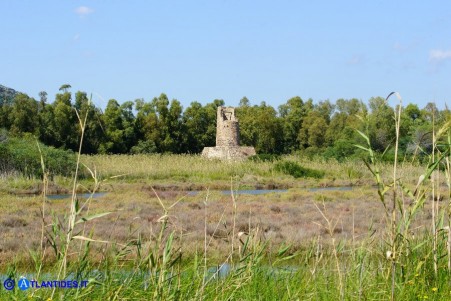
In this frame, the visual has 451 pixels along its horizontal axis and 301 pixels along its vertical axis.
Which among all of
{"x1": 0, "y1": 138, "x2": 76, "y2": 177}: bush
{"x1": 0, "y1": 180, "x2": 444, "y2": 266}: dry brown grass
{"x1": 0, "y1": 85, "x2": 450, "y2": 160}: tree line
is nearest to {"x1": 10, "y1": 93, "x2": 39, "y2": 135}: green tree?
Answer: {"x1": 0, "y1": 85, "x2": 450, "y2": 160}: tree line

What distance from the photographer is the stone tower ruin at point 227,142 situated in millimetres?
40250

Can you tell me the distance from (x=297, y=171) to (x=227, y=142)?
36.8 feet

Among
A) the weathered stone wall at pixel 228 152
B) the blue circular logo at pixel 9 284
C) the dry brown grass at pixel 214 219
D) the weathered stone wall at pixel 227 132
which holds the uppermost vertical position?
the weathered stone wall at pixel 227 132

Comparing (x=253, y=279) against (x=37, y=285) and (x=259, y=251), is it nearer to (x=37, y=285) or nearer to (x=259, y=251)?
(x=259, y=251)

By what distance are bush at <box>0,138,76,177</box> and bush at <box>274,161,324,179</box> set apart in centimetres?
985

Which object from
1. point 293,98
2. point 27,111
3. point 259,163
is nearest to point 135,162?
point 259,163

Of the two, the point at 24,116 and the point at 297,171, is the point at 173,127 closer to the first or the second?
the point at 24,116

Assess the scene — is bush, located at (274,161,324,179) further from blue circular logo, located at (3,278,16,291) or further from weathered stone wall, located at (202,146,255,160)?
blue circular logo, located at (3,278,16,291)

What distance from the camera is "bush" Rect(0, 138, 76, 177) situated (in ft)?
84.6

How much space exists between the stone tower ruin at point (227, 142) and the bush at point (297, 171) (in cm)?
754

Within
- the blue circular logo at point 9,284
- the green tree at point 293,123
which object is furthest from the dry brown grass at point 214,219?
the green tree at point 293,123

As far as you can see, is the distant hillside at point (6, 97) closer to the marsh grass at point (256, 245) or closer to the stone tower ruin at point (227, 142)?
the stone tower ruin at point (227, 142)

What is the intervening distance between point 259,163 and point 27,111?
1591cm

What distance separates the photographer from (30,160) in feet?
86.2
